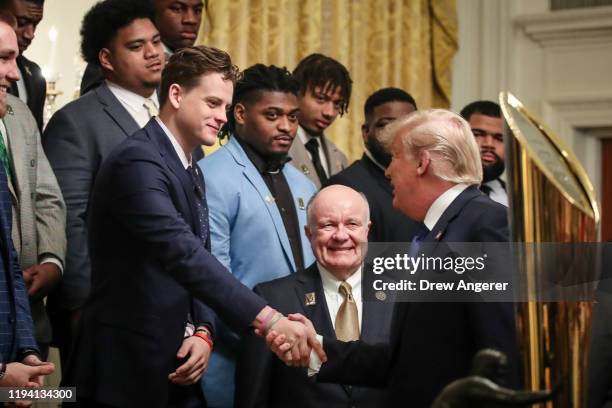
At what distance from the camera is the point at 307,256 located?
2938 millimetres

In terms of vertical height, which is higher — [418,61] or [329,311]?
[418,61]

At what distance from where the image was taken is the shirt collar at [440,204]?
2158 millimetres

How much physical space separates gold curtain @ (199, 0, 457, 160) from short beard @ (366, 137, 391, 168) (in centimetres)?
108

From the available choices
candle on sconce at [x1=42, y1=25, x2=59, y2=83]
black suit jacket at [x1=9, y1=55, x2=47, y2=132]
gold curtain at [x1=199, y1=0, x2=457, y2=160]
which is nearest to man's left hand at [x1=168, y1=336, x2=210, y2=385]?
black suit jacket at [x1=9, y1=55, x2=47, y2=132]

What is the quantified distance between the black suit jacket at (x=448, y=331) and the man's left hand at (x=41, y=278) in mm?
859

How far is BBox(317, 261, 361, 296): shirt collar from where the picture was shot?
2.66 m

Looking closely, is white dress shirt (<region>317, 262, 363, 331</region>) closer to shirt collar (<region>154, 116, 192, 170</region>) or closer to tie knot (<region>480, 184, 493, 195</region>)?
shirt collar (<region>154, 116, 192, 170</region>)

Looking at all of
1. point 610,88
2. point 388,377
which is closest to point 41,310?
point 388,377

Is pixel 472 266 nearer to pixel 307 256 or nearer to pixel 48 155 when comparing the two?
pixel 307 256

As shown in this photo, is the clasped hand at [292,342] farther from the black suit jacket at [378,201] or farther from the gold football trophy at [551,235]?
the gold football trophy at [551,235]

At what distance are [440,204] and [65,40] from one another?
83.4 inches

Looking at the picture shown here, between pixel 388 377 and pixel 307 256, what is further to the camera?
pixel 307 256

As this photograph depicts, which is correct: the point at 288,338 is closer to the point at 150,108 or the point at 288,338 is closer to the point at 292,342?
the point at 292,342

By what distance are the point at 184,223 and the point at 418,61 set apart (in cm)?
308
